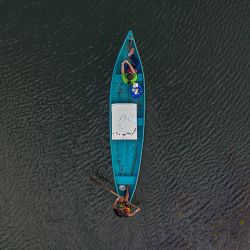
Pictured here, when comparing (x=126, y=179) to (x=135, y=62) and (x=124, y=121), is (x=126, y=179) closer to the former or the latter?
(x=124, y=121)

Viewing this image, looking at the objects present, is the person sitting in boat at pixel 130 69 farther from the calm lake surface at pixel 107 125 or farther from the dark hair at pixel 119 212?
the dark hair at pixel 119 212

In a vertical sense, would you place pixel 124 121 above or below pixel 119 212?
above

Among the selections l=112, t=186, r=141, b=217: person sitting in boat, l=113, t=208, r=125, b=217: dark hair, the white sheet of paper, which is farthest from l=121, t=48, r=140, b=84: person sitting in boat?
l=113, t=208, r=125, b=217: dark hair

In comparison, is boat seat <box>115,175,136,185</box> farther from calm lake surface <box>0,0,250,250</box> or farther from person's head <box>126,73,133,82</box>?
person's head <box>126,73,133,82</box>

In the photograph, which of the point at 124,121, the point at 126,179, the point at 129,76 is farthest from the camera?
the point at 126,179

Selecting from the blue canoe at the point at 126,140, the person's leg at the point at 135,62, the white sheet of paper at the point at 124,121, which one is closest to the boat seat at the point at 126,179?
the blue canoe at the point at 126,140

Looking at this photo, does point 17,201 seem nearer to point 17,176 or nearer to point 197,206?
point 17,176

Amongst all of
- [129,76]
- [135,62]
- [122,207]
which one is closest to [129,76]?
[129,76]
